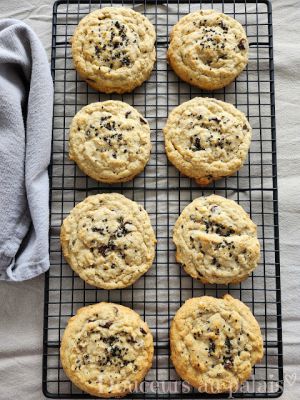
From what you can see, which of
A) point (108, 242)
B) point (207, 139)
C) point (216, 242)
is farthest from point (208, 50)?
point (108, 242)

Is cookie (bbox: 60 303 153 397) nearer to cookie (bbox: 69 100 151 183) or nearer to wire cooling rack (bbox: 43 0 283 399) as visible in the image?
wire cooling rack (bbox: 43 0 283 399)

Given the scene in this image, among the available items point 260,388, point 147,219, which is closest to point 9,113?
point 147,219

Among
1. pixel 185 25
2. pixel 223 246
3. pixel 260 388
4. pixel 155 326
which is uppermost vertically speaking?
pixel 185 25

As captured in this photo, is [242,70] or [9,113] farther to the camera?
[242,70]

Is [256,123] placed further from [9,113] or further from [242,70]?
[9,113]

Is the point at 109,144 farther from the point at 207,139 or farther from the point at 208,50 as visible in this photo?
the point at 208,50
